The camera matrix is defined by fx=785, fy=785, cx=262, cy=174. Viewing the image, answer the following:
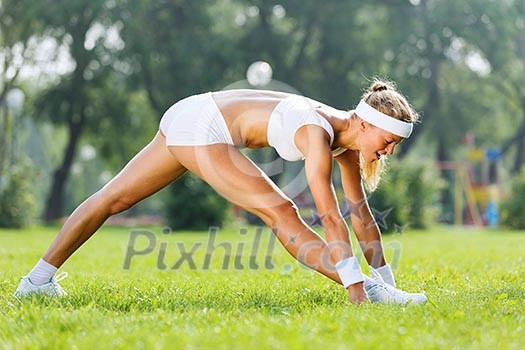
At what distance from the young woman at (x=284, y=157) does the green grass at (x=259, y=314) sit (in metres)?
0.24

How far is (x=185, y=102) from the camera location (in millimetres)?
4523

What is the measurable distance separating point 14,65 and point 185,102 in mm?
25160

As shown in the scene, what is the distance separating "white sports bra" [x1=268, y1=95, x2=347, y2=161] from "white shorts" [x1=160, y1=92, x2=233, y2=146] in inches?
11.2

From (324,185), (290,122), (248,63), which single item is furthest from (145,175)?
(248,63)

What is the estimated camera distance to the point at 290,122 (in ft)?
13.4

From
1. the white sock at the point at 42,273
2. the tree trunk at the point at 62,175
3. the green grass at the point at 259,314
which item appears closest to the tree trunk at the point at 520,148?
the tree trunk at the point at 62,175

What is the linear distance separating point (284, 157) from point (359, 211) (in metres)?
0.72

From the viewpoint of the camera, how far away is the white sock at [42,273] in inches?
178

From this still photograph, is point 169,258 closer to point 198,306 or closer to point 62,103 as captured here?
point 198,306

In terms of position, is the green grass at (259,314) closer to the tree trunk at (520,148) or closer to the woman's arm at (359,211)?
the woman's arm at (359,211)

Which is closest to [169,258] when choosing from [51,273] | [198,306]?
[51,273]

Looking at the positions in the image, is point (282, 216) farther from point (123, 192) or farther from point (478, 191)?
point (478, 191)

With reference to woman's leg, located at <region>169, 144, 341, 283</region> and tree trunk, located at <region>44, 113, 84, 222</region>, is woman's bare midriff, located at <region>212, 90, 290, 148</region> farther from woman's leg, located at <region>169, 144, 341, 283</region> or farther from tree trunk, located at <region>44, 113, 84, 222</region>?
tree trunk, located at <region>44, 113, 84, 222</region>

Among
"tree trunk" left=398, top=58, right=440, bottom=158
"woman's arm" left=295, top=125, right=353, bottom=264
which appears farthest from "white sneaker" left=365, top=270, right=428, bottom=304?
"tree trunk" left=398, top=58, right=440, bottom=158
